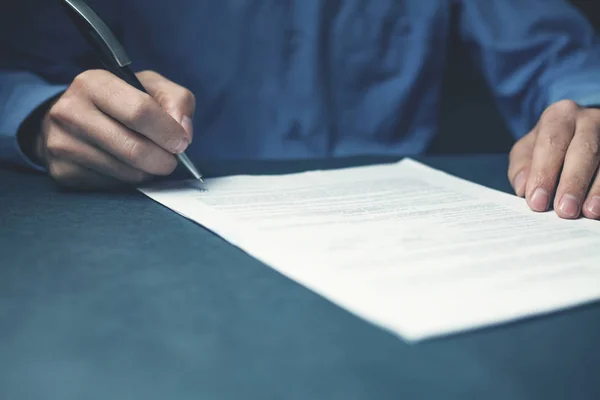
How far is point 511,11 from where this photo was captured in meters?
1.05

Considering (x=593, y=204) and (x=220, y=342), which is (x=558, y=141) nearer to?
(x=593, y=204)

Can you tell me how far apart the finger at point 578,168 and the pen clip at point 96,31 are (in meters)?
0.45

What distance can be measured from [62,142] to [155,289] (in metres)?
0.29

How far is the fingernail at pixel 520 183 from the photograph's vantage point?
2.05 feet

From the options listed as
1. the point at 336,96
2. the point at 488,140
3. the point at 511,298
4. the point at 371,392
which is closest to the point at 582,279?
the point at 511,298

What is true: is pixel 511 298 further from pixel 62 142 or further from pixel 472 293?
pixel 62 142

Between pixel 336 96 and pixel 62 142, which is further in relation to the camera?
pixel 336 96

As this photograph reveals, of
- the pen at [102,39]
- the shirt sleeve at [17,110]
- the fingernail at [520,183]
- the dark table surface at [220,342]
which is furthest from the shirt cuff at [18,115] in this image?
the fingernail at [520,183]

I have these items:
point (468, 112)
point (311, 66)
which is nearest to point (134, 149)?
point (311, 66)

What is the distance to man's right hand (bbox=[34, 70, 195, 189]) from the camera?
0.55 metres

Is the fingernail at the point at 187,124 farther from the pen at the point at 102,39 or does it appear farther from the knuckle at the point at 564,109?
the knuckle at the point at 564,109

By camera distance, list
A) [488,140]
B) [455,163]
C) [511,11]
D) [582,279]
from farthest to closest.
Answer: [488,140] < [511,11] < [455,163] < [582,279]

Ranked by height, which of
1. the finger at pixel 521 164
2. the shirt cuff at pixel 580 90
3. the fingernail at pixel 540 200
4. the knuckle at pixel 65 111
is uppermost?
the knuckle at pixel 65 111

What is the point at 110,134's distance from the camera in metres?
0.56
